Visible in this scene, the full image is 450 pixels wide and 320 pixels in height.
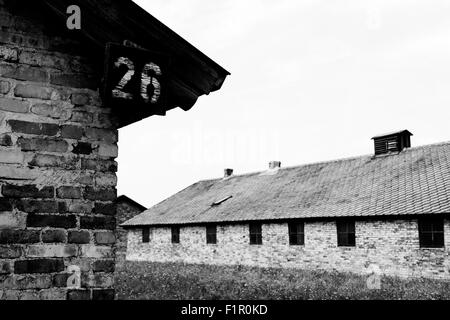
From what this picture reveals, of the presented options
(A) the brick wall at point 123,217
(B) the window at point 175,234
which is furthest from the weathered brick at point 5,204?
(A) the brick wall at point 123,217

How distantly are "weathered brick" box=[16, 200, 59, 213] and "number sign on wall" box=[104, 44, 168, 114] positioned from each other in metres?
0.97

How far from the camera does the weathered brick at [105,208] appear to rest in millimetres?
4105

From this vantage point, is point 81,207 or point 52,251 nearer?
point 52,251

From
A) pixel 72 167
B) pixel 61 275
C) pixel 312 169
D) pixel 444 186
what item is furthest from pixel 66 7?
pixel 312 169

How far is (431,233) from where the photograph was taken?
16500mm

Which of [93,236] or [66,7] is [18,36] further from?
[93,236]

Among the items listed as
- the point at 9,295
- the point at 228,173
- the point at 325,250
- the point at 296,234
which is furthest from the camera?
the point at 228,173

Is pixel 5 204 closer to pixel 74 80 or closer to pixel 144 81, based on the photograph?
pixel 74 80

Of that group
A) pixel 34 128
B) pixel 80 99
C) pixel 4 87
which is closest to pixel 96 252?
pixel 34 128

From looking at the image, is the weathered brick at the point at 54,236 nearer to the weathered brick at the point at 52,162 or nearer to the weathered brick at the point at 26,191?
the weathered brick at the point at 26,191

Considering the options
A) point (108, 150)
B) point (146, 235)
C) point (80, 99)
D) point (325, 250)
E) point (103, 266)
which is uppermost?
point (80, 99)

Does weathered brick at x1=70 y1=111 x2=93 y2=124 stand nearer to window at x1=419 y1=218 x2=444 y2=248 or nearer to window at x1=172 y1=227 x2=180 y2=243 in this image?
window at x1=419 y1=218 x2=444 y2=248

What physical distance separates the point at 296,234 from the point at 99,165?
17684 millimetres

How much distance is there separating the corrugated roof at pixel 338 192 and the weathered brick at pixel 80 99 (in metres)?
14.6
